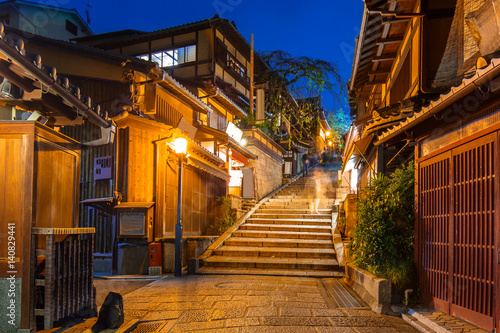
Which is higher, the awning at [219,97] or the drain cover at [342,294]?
the awning at [219,97]

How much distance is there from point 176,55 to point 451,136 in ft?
63.7

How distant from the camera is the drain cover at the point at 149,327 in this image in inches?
256

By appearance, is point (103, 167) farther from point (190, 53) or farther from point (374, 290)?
point (190, 53)

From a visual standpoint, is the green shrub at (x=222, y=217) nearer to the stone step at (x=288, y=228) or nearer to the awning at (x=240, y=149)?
the stone step at (x=288, y=228)

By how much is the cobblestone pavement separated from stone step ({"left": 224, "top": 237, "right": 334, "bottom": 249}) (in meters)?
4.99

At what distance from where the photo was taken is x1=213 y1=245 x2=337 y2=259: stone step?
14930 mm

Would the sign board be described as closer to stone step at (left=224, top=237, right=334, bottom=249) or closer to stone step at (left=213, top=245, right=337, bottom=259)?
stone step at (left=213, top=245, right=337, bottom=259)

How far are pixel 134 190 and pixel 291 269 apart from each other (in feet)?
21.5

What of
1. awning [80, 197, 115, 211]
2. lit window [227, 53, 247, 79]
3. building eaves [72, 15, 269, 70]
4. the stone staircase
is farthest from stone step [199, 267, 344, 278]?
lit window [227, 53, 247, 79]

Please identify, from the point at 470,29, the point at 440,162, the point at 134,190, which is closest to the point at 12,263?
the point at 440,162

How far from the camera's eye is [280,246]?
53.5 feet

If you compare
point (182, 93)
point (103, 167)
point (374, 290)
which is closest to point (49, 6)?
point (182, 93)

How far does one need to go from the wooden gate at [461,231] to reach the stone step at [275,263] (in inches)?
234

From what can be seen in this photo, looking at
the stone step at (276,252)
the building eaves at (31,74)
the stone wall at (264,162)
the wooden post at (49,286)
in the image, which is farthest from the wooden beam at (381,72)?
the stone wall at (264,162)
